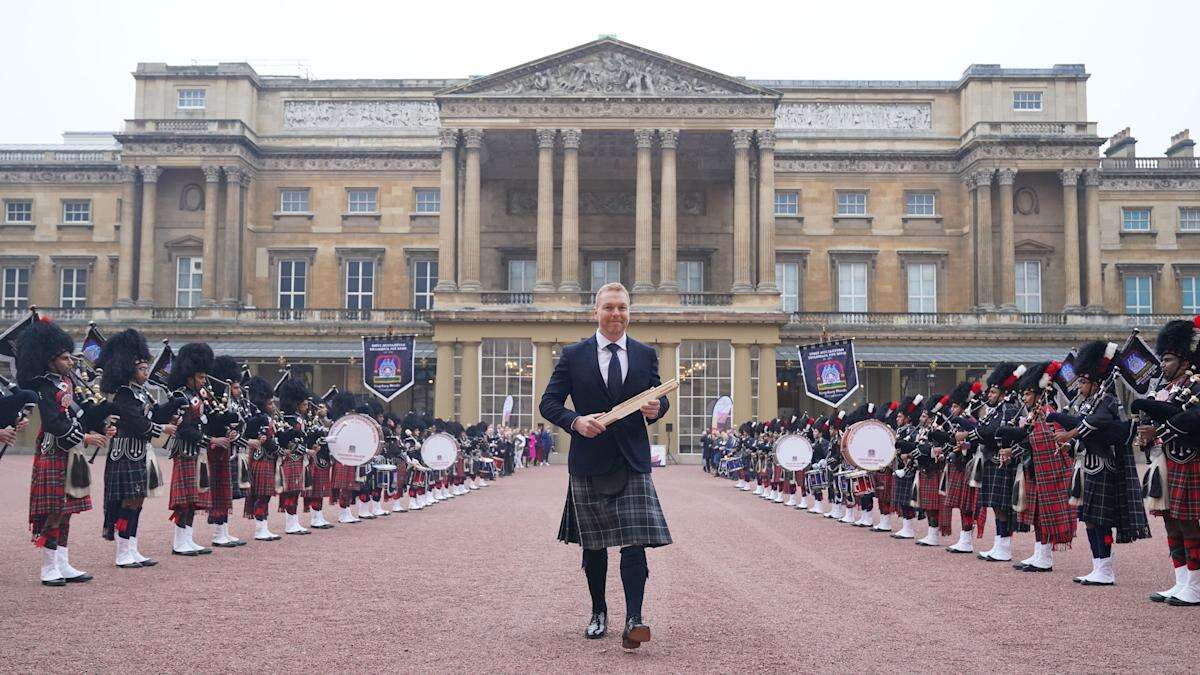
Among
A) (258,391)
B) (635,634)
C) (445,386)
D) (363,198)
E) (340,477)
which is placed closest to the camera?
(635,634)

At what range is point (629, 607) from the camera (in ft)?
24.0

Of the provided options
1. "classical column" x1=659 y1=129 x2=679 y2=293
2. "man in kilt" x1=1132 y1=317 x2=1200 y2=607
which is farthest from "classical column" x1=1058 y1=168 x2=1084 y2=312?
"man in kilt" x1=1132 y1=317 x2=1200 y2=607

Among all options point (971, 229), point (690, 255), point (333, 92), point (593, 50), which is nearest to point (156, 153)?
point (333, 92)

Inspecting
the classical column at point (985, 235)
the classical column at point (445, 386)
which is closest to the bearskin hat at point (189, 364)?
the classical column at point (445, 386)

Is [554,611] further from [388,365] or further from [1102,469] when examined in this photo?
[388,365]

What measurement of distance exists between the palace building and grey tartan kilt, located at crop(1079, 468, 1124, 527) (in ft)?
121

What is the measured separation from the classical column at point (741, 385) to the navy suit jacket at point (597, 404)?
39.6 metres

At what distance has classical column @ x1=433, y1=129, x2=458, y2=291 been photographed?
49.8 m

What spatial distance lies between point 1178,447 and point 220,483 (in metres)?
10.7

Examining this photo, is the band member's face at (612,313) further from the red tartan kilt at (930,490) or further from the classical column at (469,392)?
the classical column at (469,392)

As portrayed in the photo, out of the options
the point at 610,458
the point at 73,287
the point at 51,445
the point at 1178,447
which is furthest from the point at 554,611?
the point at 73,287

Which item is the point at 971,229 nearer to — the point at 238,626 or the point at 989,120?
the point at 989,120

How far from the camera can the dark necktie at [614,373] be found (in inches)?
303

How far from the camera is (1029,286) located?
58.1 meters
